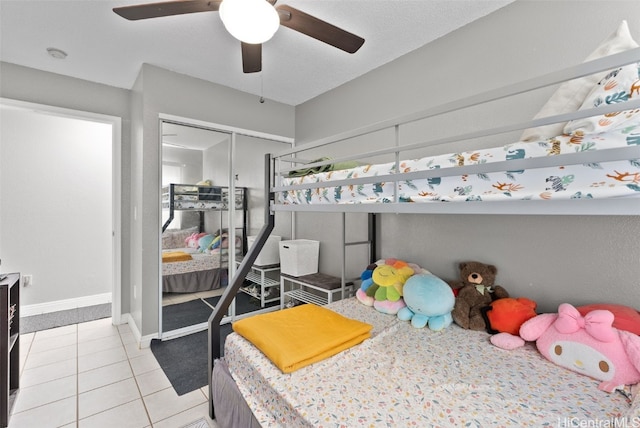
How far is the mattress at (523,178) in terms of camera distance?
0.85 metres

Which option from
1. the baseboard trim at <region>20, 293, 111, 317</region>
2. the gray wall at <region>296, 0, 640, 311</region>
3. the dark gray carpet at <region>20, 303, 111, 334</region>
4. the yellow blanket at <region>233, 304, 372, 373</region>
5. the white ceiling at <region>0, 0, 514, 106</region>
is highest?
the white ceiling at <region>0, 0, 514, 106</region>

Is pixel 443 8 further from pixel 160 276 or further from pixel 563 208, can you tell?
pixel 160 276

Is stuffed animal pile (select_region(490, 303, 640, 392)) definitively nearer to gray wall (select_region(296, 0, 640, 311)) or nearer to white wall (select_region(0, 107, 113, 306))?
gray wall (select_region(296, 0, 640, 311))

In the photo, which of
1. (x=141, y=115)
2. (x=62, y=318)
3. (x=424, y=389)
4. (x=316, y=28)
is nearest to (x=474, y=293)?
(x=424, y=389)

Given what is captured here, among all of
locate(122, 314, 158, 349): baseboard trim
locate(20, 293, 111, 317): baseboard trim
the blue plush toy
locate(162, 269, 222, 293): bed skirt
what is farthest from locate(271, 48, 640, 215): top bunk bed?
locate(20, 293, 111, 317): baseboard trim

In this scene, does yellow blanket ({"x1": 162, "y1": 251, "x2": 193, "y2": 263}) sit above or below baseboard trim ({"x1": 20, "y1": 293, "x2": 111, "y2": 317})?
above

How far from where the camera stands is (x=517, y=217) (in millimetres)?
1791

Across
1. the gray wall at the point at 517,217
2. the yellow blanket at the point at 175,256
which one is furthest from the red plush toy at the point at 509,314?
the yellow blanket at the point at 175,256

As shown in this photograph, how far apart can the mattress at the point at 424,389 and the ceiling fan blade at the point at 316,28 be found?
1685 millimetres

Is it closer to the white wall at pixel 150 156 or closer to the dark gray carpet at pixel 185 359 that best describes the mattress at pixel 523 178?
the dark gray carpet at pixel 185 359

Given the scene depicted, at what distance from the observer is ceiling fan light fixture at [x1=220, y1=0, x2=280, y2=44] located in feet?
3.84

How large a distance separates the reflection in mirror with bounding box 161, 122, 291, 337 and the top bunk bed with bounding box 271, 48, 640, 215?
191 cm

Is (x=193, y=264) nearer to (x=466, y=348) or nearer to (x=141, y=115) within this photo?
(x=141, y=115)

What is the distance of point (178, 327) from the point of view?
276 cm
